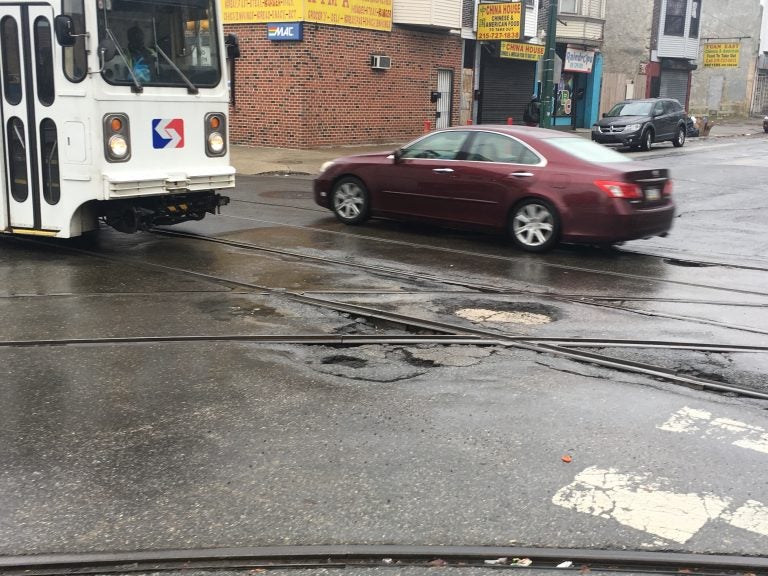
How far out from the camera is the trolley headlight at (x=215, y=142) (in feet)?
32.4

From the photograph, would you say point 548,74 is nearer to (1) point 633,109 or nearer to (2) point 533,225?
(1) point 633,109

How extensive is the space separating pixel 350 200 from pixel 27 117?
4565 millimetres

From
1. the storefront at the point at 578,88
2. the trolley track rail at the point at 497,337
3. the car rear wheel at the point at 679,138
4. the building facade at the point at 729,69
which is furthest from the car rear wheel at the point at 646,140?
the building facade at the point at 729,69

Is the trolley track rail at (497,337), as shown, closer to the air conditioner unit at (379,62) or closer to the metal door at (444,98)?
the air conditioner unit at (379,62)

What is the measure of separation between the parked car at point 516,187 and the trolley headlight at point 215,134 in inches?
95.0

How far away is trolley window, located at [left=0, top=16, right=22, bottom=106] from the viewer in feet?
29.8

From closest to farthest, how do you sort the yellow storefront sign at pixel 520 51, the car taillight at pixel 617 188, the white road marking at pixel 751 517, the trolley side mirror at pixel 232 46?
the white road marking at pixel 751 517 < the car taillight at pixel 617 188 < the trolley side mirror at pixel 232 46 < the yellow storefront sign at pixel 520 51

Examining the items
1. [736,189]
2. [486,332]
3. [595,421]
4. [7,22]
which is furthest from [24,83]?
[736,189]

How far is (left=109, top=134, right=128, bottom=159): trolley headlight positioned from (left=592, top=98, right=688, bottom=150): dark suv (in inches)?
855

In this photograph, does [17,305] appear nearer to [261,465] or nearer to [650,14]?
[261,465]

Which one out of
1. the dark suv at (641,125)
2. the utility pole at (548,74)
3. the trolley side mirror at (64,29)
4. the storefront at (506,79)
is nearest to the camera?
the trolley side mirror at (64,29)

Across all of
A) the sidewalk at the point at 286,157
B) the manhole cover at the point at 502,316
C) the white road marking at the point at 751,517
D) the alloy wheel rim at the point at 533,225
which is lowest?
the manhole cover at the point at 502,316

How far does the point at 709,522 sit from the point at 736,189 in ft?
50.3

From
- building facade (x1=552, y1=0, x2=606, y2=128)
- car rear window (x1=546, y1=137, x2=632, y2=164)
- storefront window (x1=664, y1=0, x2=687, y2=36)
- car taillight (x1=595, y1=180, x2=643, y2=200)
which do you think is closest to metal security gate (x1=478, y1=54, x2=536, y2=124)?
building facade (x1=552, y1=0, x2=606, y2=128)
